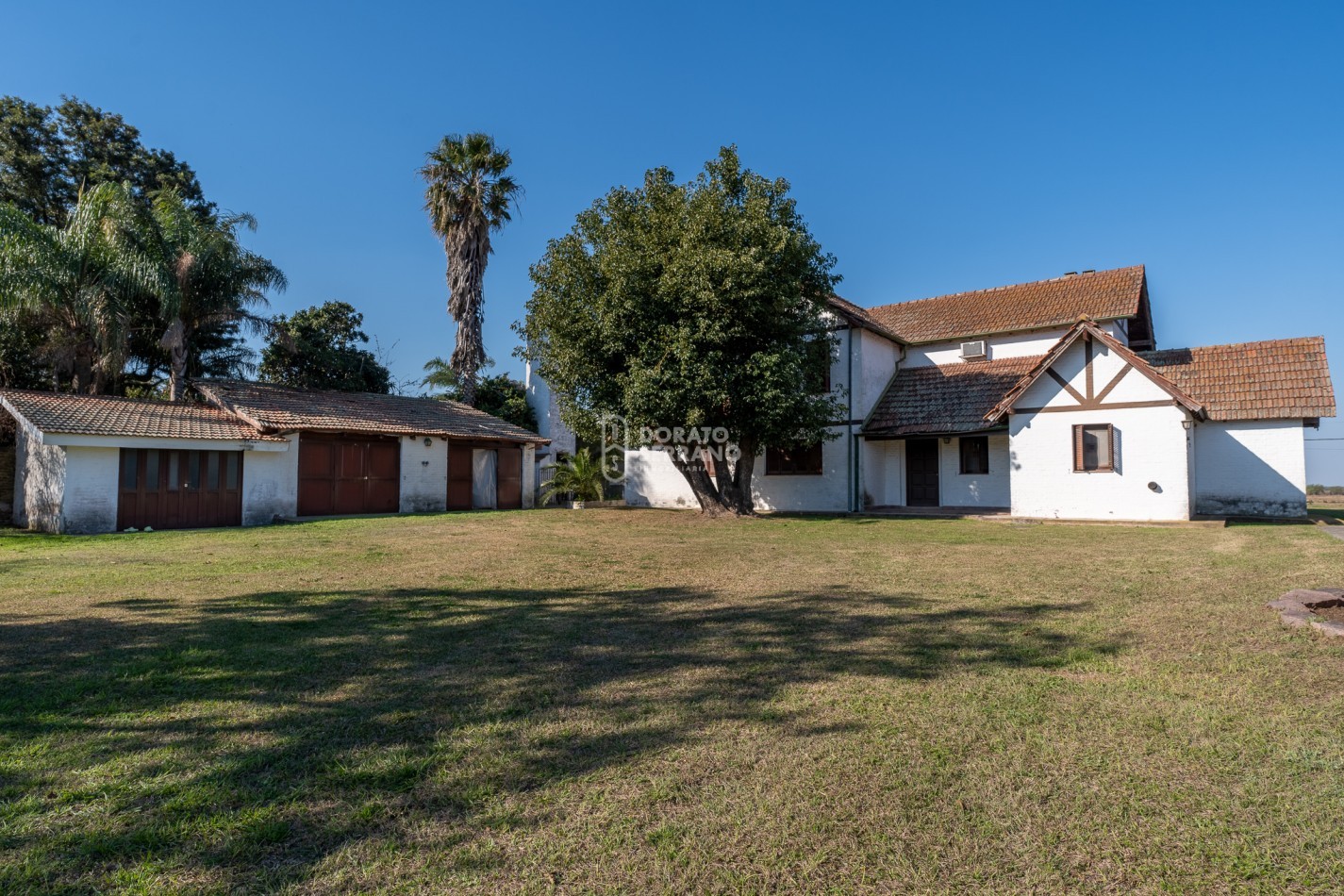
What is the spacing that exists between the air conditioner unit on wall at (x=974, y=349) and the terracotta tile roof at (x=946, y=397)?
246 millimetres

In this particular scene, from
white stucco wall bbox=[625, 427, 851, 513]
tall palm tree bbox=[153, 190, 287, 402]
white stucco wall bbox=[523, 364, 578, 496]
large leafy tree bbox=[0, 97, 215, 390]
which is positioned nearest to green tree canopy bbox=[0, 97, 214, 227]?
large leafy tree bbox=[0, 97, 215, 390]

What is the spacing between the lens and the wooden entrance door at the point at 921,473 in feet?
71.3

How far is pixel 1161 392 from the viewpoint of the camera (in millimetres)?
16359

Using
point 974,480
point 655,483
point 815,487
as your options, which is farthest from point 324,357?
point 974,480

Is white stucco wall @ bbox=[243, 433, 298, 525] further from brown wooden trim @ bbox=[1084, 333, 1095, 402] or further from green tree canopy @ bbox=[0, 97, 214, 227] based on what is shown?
brown wooden trim @ bbox=[1084, 333, 1095, 402]

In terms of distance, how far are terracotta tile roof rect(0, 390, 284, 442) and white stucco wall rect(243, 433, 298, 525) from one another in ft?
1.90

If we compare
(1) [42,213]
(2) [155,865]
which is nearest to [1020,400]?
(2) [155,865]

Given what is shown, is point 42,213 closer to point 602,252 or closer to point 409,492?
point 409,492

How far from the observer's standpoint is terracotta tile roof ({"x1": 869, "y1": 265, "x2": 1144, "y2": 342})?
71.1 feet

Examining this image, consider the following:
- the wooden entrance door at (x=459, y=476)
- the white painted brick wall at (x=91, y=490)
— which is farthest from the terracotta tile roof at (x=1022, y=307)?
the white painted brick wall at (x=91, y=490)

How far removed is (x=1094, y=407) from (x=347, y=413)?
20480 mm

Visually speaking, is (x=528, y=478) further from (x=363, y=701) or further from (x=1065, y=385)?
(x=363, y=701)

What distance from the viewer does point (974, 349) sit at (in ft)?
74.6

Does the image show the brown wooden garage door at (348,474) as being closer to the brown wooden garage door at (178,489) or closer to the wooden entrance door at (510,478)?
the brown wooden garage door at (178,489)
